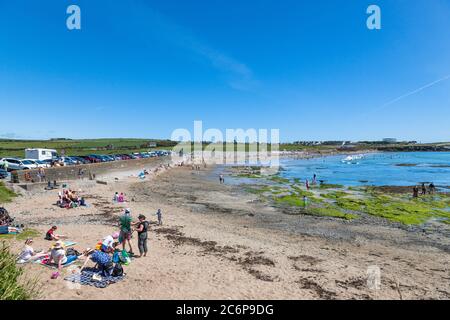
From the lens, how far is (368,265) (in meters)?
12.9

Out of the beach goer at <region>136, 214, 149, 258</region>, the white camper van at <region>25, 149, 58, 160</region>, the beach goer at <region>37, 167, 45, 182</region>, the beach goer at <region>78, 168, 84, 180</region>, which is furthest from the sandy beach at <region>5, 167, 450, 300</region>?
the white camper van at <region>25, 149, 58, 160</region>

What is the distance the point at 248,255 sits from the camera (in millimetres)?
13531

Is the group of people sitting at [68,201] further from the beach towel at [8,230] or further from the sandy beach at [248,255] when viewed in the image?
the beach towel at [8,230]

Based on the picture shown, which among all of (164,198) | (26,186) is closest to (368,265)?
(164,198)

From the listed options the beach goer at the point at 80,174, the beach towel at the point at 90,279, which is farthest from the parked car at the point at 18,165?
the beach towel at the point at 90,279

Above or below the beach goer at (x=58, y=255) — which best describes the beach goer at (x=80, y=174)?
above

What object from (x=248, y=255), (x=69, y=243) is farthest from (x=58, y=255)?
(x=248, y=255)

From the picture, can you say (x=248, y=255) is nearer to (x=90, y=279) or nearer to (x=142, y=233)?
(x=142, y=233)

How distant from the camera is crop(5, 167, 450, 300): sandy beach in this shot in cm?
998

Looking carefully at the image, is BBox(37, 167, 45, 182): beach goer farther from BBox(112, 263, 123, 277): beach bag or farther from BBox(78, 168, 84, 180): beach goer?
BBox(112, 263, 123, 277): beach bag

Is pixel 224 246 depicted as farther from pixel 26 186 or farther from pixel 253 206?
pixel 26 186

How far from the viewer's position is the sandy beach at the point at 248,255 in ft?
32.8
